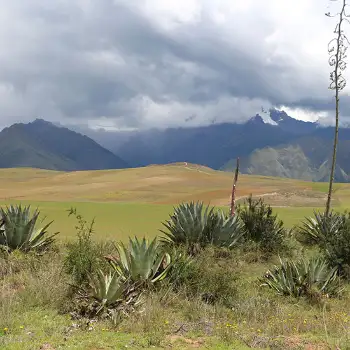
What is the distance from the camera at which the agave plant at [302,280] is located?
10289 mm

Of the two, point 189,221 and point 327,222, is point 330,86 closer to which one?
point 327,222

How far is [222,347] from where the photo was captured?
6344mm

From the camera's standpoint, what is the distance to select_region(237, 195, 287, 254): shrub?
1479 centimetres

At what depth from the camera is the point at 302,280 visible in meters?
10.6

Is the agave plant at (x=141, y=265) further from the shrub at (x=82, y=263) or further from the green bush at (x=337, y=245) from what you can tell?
the green bush at (x=337, y=245)

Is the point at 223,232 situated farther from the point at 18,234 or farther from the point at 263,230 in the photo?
the point at 18,234

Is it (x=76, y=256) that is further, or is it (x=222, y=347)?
(x=76, y=256)

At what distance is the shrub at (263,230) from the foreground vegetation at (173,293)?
90mm

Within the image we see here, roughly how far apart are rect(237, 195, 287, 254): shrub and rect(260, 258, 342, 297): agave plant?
352 centimetres

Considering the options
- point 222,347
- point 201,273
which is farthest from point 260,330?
point 201,273

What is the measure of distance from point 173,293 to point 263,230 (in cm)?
692

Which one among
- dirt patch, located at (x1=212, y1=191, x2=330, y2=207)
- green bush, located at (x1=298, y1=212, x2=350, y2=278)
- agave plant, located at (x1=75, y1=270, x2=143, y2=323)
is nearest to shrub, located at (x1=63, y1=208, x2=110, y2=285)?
agave plant, located at (x1=75, y1=270, x2=143, y2=323)

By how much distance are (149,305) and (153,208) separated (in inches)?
880

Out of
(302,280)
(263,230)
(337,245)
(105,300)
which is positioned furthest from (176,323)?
(263,230)
